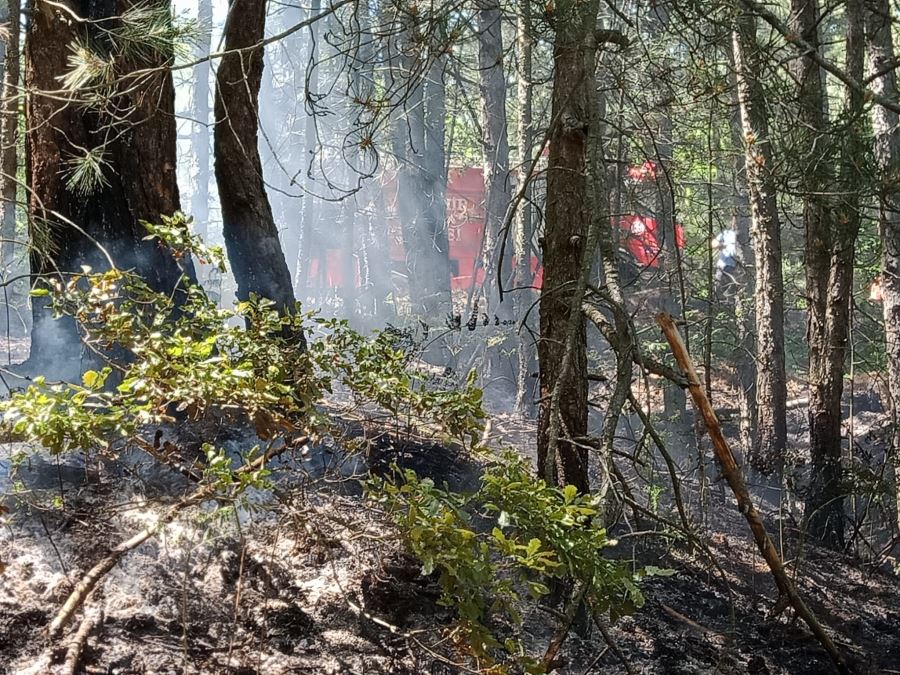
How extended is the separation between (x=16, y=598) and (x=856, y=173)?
5672mm

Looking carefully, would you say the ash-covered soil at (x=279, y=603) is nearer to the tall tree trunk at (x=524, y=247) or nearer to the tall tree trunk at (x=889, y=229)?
the tall tree trunk at (x=889, y=229)

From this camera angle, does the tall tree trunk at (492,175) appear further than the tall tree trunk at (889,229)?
Yes

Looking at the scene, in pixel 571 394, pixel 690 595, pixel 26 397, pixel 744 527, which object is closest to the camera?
pixel 26 397

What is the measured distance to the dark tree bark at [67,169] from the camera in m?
5.36

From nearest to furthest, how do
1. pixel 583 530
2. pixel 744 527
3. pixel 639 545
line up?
pixel 583 530 < pixel 639 545 < pixel 744 527

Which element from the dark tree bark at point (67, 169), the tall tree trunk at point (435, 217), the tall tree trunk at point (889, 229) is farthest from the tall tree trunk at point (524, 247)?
the dark tree bark at point (67, 169)

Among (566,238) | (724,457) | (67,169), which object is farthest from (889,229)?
(67,169)

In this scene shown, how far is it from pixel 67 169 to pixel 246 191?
1.23 m

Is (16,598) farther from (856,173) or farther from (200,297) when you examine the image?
(856,173)

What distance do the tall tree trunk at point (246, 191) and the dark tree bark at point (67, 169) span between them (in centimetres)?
50

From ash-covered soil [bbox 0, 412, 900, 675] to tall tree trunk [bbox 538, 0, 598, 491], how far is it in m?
0.64

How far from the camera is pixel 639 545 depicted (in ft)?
17.8

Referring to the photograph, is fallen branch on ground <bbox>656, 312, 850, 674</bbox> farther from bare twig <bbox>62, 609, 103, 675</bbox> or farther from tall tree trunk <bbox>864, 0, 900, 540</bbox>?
tall tree trunk <bbox>864, 0, 900, 540</bbox>

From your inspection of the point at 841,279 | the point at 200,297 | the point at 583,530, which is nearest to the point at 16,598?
the point at 200,297
